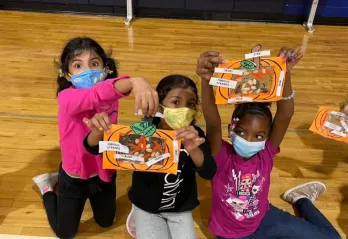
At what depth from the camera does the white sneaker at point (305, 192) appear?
1878 mm

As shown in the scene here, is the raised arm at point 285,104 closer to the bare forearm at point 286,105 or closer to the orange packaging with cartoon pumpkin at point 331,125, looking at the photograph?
the bare forearm at point 286,105

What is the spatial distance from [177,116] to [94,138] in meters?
0.29

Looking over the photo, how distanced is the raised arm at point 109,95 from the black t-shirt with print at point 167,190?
0.36m

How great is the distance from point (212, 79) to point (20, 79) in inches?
79.5

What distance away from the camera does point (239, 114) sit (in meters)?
1.40

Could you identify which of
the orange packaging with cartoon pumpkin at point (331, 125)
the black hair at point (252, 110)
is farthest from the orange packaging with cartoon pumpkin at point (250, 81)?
the orange packaging with cartoon pumpkin at point (331, 125)

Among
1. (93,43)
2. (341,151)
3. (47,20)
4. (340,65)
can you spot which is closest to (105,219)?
(93,43)

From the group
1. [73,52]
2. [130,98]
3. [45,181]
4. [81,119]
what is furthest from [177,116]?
[130,98]

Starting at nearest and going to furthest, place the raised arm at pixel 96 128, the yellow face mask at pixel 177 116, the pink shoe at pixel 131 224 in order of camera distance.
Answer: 1. the raised arm at pixel 96 128
2. the yellow face mask at pixel 177 116
3. the pink shoe at pixel 131 224

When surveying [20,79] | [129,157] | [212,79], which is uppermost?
[212,79]

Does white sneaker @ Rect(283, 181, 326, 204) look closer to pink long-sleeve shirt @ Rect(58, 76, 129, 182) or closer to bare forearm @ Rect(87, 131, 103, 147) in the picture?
pink long-sleeve shirt @ Rect(58, 76, 129, 182)

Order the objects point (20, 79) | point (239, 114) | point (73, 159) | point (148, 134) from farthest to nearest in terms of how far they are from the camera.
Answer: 1. point (20, 79)
2. point (73, 159)
3. point (239, 114)
4. point (148, 134)

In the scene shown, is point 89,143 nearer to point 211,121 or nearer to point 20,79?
point 211,121

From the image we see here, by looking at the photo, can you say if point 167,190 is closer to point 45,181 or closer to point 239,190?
point 239,190
